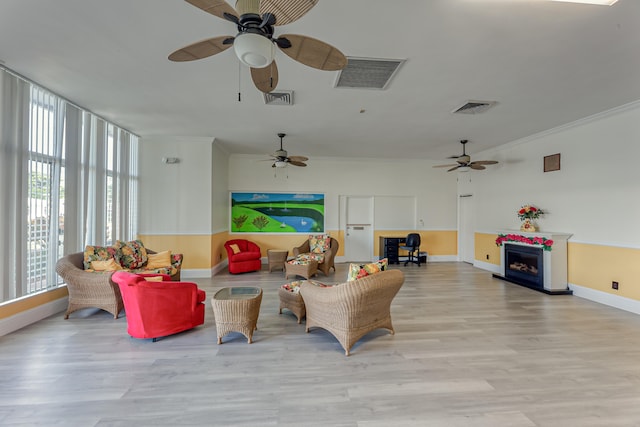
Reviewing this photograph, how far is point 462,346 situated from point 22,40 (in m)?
5.35

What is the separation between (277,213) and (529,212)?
5.84 meters

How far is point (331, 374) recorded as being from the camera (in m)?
2.38

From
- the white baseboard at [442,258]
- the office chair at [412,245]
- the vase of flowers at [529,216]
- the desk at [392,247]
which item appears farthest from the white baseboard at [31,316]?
the vase of flowers at [529,216]

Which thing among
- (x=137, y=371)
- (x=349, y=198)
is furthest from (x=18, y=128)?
(x=349, y=198)

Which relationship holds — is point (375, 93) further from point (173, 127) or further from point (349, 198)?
point (349, 198)

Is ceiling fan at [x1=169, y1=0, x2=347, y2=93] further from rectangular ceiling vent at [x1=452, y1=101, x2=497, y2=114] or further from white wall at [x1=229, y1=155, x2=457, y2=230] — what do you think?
white wall at [x1=229, y1=155, x2=457, y2=230]

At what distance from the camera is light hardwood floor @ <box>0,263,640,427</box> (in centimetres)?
190

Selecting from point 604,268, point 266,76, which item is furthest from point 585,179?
point 266,76

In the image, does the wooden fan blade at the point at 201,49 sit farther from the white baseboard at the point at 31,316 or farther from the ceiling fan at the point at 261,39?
the white baseboard at the point at 31,316

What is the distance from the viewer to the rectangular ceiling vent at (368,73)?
9.14 ft

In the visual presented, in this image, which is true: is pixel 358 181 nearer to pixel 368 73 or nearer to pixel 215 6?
pixel 368 73

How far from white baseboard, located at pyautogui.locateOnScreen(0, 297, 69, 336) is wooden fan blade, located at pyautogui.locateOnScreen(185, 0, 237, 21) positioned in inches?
161

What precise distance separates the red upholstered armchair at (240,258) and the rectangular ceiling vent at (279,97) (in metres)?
3.59

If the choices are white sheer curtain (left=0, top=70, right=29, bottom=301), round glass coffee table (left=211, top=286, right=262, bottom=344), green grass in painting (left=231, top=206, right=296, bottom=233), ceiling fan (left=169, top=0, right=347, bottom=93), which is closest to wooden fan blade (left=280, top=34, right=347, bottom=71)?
ceiling fan (left=169, top=0, right=347, bottom=93)
